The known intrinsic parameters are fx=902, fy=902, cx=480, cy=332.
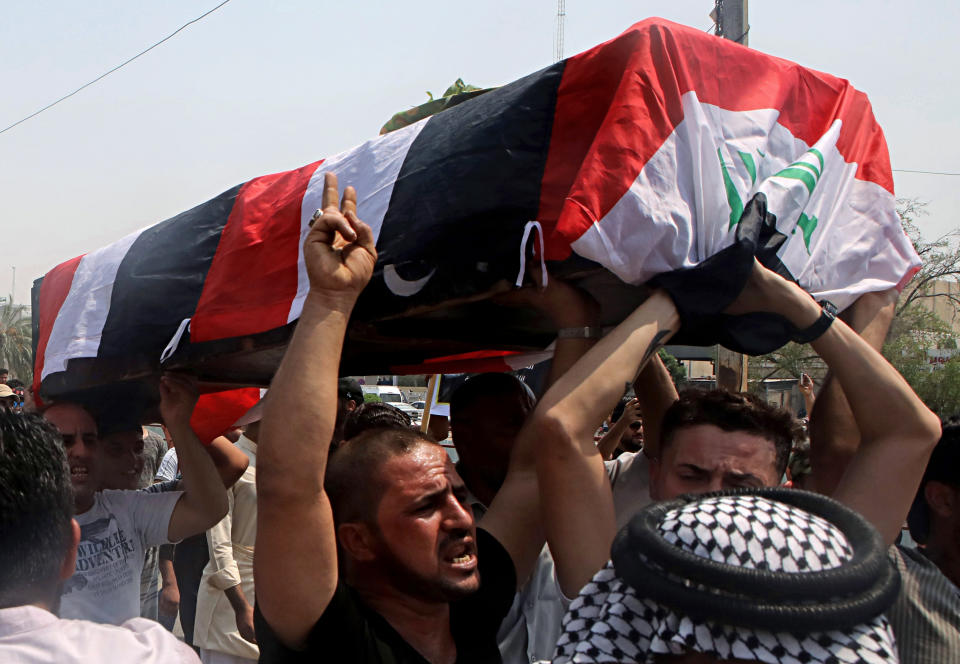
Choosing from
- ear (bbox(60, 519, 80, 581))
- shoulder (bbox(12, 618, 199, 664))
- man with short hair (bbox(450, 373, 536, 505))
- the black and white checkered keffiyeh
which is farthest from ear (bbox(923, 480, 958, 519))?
ear (bbox(60, 519, 80, 581))

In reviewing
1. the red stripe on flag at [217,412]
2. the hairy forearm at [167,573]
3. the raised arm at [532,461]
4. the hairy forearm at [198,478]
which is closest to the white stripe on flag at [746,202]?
the raised arm at [532,461]

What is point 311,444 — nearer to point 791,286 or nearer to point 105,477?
point 791,286

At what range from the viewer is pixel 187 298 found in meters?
2.74

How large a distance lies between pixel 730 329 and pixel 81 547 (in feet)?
6.92

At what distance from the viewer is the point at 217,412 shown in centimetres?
361

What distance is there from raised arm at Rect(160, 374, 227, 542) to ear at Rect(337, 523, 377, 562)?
110cm

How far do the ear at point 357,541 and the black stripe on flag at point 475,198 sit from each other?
1.92 ft

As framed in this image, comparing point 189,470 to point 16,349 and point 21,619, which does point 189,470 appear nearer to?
point 21,619

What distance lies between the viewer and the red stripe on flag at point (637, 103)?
184 cm

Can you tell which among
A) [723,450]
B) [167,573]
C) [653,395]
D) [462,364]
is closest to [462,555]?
[723,450]

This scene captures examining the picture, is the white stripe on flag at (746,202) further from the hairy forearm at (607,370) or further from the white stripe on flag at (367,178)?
the white stripe on flag at (367,178)

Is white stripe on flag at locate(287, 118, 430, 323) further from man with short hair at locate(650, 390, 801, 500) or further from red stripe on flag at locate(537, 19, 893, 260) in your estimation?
man with short hair at locate(650, 390, 801, 500)

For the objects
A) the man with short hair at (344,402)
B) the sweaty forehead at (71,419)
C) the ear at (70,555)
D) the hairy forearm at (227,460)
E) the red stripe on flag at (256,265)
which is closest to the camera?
the ear at (70,555)

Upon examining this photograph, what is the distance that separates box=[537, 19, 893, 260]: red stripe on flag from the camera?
1843 millimetres
